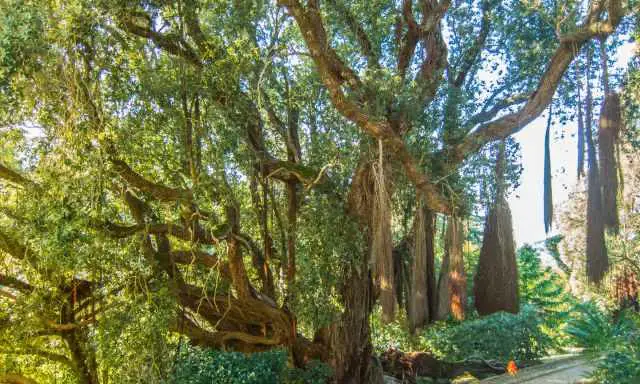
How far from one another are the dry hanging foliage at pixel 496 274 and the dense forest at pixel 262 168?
32.7 inches

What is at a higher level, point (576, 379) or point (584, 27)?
point (584, 27)

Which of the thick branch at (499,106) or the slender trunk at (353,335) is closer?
the slender trunk at (353,335)

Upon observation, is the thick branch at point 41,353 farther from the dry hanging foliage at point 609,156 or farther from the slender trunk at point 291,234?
the dry hanging foliage at point 609,156

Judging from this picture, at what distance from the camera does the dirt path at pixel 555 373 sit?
25.8 ft

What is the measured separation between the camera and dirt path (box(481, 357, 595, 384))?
7.87 m

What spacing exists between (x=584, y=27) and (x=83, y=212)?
6.30 m

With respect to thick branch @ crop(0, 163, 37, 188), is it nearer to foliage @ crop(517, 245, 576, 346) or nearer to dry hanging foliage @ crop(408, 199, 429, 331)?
dry hanging foliage @ crop(408, 199, 429, 331)

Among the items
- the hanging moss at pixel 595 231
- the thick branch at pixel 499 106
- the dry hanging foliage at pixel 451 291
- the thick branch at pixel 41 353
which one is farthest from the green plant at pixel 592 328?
the thick branch at pixel 41 353

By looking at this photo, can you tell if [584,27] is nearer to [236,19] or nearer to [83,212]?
[236,19]

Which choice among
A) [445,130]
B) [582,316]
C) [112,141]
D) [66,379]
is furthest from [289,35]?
[582,316]

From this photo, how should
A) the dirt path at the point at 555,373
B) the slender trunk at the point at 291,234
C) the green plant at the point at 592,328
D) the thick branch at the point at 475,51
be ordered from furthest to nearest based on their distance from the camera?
the green plant at the point at 592,328 < the thick branch at the point at 475,51 < the slender trunk at the point at 291,234 < the dirt path at the point at 555,373

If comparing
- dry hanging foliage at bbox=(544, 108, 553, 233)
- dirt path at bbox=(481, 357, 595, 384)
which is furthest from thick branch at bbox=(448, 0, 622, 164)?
dirt path at bbox=(481, 357, 595, 384)

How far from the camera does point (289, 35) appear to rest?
30.0ft

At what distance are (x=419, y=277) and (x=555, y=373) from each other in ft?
8.36
